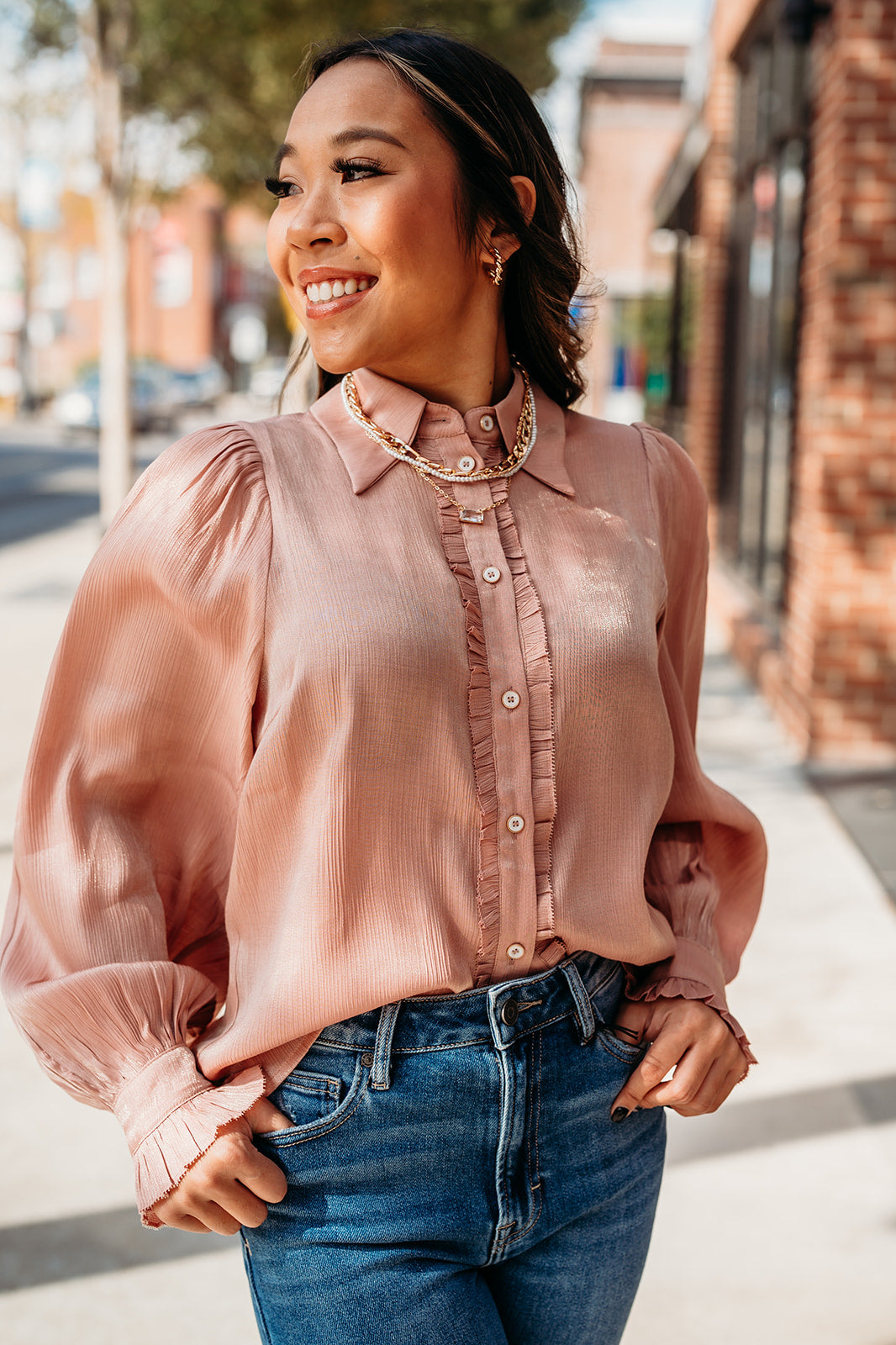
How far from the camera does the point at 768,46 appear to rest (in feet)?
29.9

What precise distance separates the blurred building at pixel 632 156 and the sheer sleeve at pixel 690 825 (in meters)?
23.3

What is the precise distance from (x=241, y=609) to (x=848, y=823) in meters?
4.57

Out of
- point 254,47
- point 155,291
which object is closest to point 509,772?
point 254,47

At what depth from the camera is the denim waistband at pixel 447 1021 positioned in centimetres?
141

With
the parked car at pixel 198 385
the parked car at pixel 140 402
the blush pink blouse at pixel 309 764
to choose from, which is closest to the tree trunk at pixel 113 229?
the blush pink blouse at pixel 309 764

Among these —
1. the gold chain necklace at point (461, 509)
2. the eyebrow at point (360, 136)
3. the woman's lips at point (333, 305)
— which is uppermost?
the eyebrow at point (360, 136)

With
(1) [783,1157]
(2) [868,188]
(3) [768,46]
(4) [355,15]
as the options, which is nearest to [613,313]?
(4) [355,15]

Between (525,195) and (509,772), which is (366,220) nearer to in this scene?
(525,195)

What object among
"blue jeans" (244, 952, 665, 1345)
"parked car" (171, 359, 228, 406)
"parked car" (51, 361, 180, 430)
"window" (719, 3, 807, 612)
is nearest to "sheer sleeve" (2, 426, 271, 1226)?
"blue jeans" (244, 952, 665, 1345)

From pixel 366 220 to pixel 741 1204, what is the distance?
2.46m

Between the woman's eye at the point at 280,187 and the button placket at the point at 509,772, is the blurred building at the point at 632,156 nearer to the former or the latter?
the woman's eye at the point at 280,187

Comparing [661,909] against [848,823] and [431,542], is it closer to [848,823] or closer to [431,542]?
[431,542]

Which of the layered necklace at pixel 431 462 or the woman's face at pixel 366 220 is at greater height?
the woman's face at pixel 366 220

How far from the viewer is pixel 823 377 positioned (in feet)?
20.7
